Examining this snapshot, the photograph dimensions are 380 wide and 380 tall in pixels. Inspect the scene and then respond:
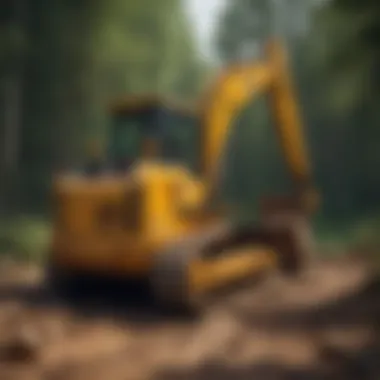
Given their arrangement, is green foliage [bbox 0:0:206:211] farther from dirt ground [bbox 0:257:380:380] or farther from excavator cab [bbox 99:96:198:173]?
dirt ground [bbox 0:257:380:380]

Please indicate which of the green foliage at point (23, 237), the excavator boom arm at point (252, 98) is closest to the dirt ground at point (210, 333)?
the green foliage at point (23, 237)

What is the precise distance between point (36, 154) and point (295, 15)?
0.78 metres

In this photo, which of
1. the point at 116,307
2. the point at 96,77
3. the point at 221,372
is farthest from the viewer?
the point at 116,307

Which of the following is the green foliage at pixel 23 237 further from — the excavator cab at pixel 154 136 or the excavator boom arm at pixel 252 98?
the excavator boom arm at pixel 252 98

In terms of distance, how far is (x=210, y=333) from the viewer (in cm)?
219

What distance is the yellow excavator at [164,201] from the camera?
91.1 inches

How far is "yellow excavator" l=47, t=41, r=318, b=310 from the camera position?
7.59 ft

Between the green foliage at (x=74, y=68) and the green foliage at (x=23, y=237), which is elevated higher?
the green foliage at (x=74, y=68)

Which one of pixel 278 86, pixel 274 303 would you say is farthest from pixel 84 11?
pixel 274 303

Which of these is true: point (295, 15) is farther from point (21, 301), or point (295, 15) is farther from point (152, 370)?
point (21, 301)

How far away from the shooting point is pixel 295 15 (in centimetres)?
211

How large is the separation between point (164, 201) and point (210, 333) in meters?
0.43

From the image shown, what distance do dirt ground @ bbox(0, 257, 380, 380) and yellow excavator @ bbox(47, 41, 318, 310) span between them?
0.31 feet

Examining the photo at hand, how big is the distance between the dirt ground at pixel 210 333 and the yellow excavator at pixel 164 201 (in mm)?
94
